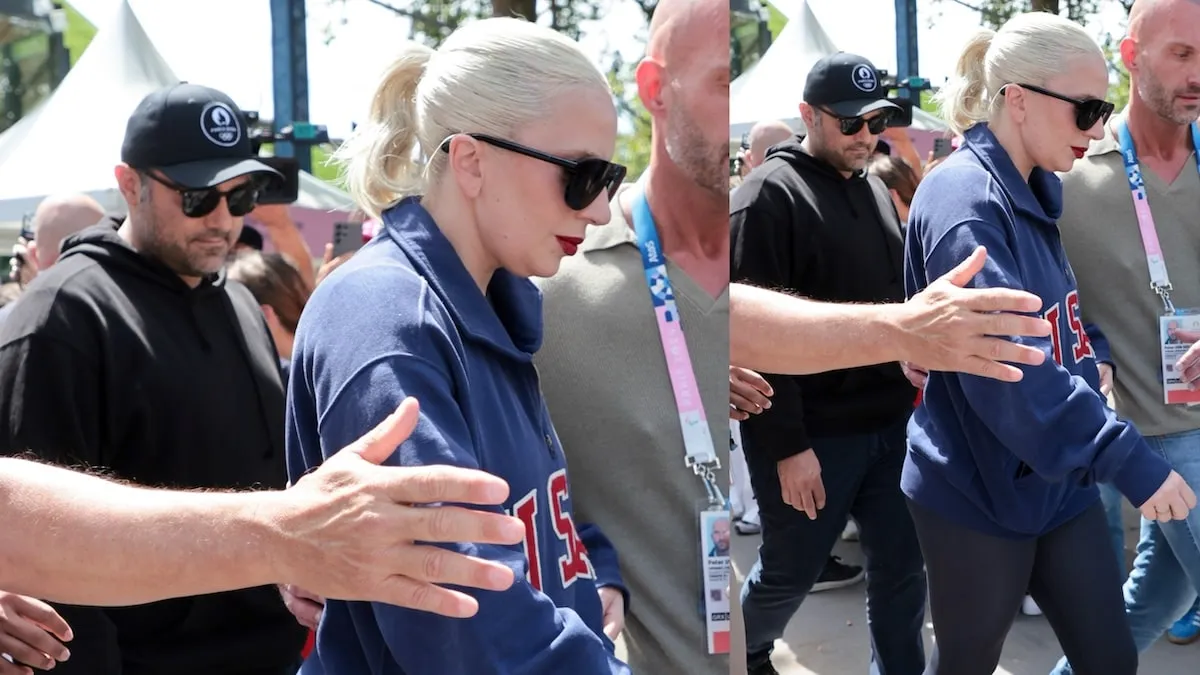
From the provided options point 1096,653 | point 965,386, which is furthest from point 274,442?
point 1096,653

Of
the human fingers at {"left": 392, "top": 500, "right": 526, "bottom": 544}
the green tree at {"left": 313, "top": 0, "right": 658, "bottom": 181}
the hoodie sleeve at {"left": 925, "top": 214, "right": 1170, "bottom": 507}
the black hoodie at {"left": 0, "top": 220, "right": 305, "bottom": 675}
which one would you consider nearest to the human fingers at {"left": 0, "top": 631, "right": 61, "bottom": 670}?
the black hoodie at {"left": 0, "top": 220, "right": 305, "bottom": 675}

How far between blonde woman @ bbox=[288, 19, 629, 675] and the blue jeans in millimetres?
1197

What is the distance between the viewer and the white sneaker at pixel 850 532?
1.50m

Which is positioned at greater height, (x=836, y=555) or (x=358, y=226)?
(x=358, y=226)

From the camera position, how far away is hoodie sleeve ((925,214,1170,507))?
1.45 m

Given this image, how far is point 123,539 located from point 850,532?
1.02m

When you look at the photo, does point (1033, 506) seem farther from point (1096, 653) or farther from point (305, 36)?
point (305, 36)

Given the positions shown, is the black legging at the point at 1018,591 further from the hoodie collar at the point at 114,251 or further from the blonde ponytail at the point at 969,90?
the hoodie collar at the point at 114,251

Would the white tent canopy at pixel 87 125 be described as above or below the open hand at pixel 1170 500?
above

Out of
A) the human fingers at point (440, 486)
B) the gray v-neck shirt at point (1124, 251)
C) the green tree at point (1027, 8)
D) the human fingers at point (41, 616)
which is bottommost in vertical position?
the human fingers at point (41, 616)

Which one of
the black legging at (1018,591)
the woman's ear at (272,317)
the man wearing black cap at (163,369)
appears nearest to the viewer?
the man wearing black cap at (163,369)

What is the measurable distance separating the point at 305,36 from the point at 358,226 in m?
0.19

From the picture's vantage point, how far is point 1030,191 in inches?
62.6

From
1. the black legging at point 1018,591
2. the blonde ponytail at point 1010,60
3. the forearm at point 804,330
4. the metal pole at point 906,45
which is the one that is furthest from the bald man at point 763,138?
the black legging at point 1018,591
